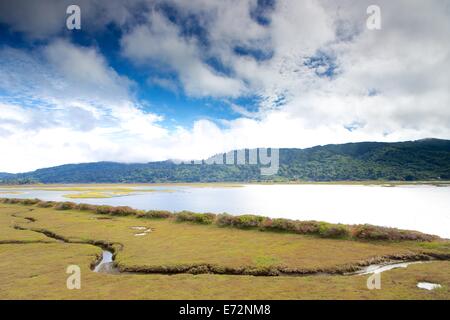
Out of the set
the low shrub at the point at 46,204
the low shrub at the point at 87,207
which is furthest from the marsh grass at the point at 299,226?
the low shrub at the point at 46,204

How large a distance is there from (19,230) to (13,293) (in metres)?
30.2

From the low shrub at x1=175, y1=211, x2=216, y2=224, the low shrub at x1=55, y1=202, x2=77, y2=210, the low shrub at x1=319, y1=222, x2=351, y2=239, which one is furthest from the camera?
the low shrub at x1=55, y1=202, x2=77, y2=210

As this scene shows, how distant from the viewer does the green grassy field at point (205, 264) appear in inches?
738

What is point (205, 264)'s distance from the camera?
2562cm

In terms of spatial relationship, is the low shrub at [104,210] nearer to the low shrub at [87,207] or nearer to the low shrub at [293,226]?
the low shrub at [87,207]

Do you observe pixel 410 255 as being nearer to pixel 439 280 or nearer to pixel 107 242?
pixel 439 280

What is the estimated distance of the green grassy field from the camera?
18734 millimetres

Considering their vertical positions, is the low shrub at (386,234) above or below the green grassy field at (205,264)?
above

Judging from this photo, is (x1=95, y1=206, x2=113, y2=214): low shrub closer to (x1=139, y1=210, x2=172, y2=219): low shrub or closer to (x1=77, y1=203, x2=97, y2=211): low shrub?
(x1=77, y1=203, x2=97, y2=211): low shrub

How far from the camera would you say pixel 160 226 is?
46.4 metres
